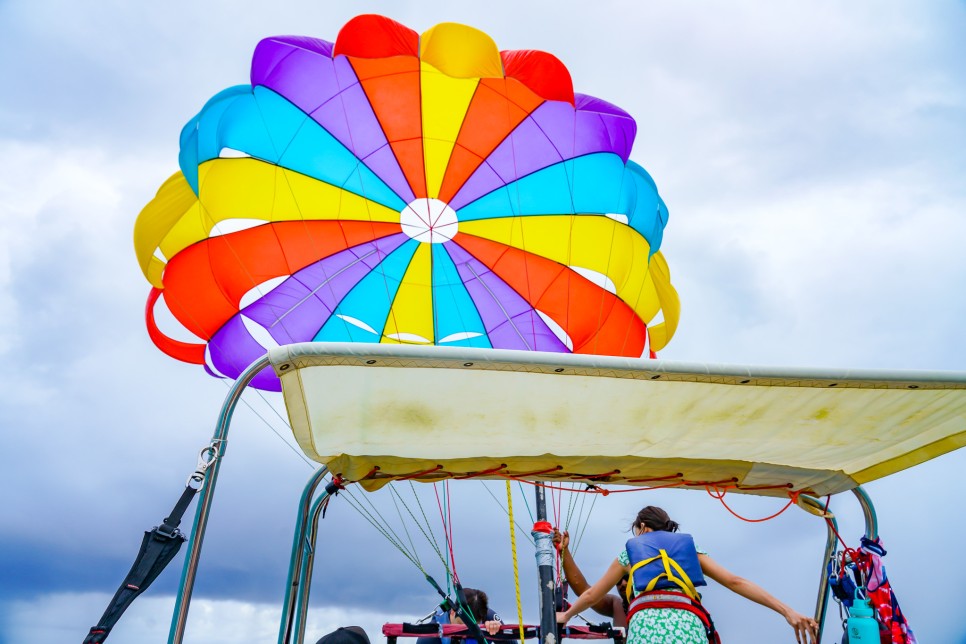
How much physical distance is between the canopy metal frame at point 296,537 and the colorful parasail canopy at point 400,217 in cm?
389

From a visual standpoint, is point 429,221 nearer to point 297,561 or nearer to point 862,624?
point 297,561

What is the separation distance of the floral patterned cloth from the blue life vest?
9 centimetres

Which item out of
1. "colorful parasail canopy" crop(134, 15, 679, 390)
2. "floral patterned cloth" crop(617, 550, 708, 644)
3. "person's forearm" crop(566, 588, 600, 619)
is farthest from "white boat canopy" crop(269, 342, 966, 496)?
"colorful parasail canopy" crop(134, 15, 679, 390)

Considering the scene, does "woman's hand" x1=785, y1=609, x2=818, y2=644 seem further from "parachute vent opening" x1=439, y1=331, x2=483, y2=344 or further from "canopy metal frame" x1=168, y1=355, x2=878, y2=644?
"parachute vent opening" x1=439, y1=331, x2=483, y2=344

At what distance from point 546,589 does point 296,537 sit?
118cm

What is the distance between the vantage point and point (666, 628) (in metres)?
2.62

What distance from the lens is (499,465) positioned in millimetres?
3348

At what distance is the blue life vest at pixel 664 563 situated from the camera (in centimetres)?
273

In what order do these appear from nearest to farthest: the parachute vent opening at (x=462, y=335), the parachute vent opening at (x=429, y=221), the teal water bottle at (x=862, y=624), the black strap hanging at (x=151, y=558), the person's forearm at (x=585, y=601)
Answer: the black strap hanging at (x=151, y=558), the teal water bottle at (x=862, y=624), the person's forearm at (x=585, y=601), the parachute vent opening at (x=429, y=221), the parachute vent opening at (x=462, y=335)

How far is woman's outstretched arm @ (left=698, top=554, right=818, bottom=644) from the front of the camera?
8.82ft

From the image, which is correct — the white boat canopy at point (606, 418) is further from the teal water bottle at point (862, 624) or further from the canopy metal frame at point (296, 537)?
the teal water bottle at point (862, 624)

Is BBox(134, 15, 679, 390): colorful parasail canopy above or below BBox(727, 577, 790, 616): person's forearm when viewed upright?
above

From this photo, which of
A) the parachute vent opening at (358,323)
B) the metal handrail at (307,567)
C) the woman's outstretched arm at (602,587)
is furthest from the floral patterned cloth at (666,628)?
the parachute vent opening at (358,323)

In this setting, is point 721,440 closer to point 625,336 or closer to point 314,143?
point 625,336
